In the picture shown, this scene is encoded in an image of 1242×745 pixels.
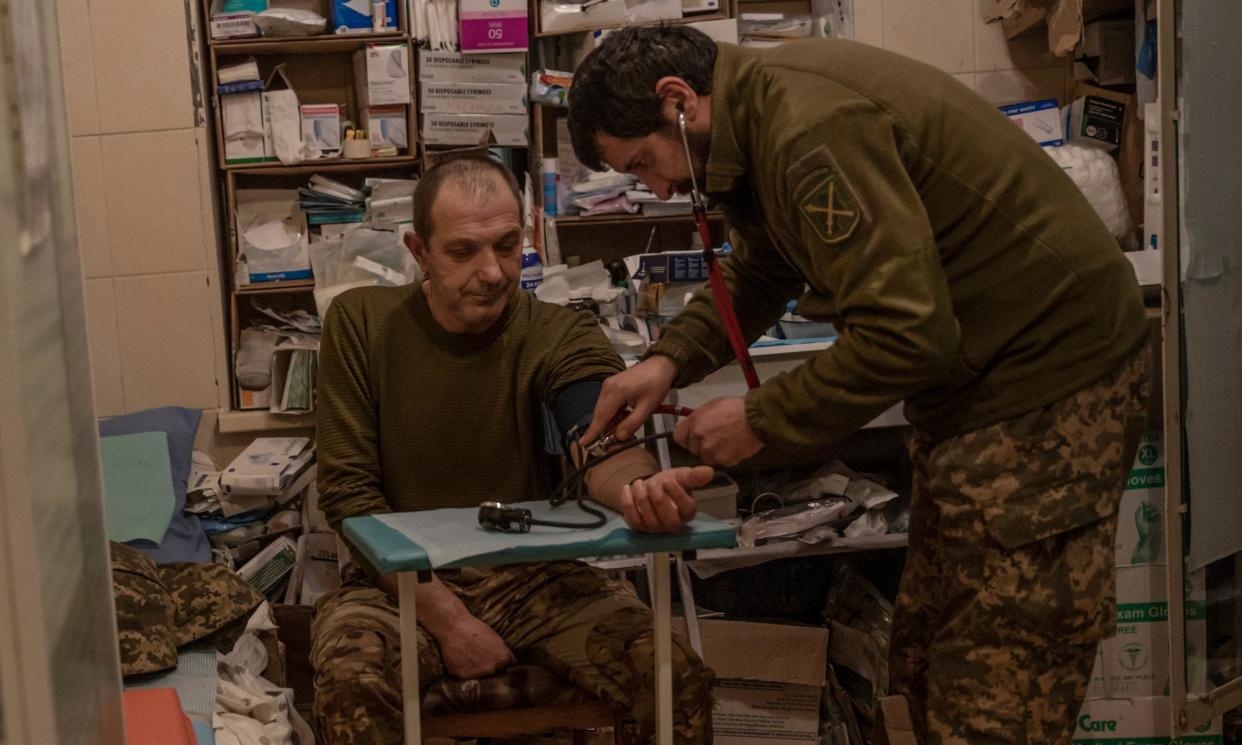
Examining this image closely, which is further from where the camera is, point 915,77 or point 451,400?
point 451,400

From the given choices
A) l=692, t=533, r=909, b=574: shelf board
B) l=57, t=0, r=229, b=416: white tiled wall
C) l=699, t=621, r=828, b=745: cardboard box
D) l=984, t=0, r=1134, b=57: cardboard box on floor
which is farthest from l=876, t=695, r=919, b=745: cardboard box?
l=57, t=0, r=229, b=416: white tiled wall

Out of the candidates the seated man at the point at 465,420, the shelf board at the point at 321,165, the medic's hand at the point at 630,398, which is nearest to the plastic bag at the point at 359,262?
the shelf board at the point at 321,165

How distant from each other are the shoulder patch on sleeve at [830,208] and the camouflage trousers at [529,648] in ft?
2.61

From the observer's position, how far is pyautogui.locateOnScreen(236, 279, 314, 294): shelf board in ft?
11.3

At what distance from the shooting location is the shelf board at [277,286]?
344 centimetres

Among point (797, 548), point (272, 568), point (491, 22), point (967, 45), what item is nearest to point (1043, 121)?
point (967, 45)

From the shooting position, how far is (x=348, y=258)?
3.32 metres

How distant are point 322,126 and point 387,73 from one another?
0.24 metres

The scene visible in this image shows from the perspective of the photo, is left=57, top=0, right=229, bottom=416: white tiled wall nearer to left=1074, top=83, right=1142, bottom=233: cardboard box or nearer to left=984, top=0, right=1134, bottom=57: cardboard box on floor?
left=984, top=0, right=1134, bottom=57: cardboard box on floor

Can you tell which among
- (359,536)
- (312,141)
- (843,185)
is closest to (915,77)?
(843,185)

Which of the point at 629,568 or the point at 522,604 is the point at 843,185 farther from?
the point at 629,568

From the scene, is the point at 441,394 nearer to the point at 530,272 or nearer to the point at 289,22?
the point at 530,272

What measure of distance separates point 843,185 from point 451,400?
96 cm

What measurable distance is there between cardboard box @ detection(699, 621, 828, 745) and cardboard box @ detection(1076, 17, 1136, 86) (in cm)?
170
